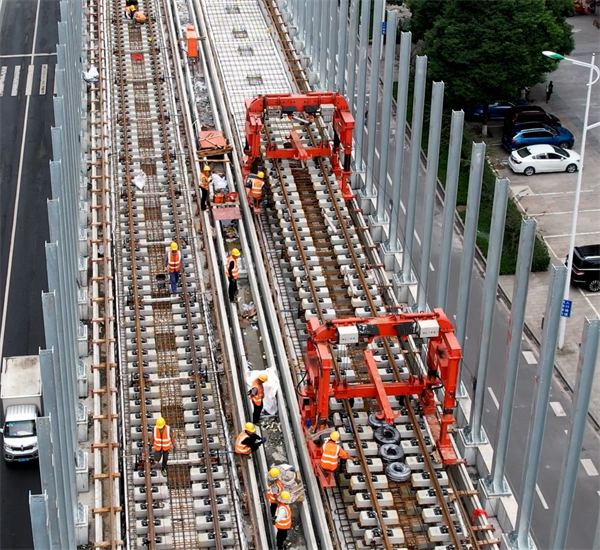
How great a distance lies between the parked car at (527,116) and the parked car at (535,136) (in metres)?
0.51

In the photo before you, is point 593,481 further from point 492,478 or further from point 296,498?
point 296,498

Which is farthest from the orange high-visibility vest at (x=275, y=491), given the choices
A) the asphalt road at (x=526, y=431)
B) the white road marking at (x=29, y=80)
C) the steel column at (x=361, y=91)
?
the white road marking at (x=29, y=80)

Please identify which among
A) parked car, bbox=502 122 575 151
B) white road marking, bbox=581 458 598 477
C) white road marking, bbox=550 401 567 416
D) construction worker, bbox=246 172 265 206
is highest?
construction worker, bbox=246 172 265 206

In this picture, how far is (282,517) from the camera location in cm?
3197

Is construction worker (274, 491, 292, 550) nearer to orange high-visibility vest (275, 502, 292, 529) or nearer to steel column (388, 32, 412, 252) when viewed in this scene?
orange high-visibility vest (275, 502, 292, 529)

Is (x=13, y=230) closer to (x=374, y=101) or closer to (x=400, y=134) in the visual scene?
(x=374, y=101)

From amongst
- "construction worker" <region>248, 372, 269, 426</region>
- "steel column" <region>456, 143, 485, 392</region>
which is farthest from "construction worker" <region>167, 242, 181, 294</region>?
"steel column" <region>456, 143, 485, 392</region>

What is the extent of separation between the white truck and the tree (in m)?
27.2

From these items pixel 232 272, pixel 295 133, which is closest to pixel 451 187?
pixel 232 272

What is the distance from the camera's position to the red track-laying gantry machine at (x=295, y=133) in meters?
45.7

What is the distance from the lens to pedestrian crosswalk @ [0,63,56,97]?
6819 cm

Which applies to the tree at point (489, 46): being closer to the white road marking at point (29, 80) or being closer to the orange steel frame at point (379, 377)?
the white road marking at point (29, 80)

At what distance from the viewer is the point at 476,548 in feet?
106

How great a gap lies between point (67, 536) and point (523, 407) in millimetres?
20943
